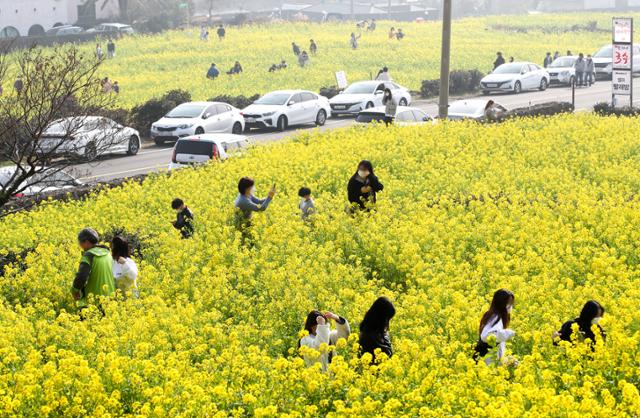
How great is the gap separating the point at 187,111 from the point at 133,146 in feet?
9.42

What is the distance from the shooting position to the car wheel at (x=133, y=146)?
34469mm

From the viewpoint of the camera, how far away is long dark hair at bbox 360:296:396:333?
35.8 feet

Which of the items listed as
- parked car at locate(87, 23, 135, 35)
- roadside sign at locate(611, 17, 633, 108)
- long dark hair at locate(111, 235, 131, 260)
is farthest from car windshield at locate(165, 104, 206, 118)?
parked car at locate(87, 23, 135, 35)

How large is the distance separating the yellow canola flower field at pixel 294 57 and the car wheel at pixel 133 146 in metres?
10.1

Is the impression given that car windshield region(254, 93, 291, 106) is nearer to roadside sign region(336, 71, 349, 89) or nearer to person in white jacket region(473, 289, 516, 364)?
roadside sign region(336, 71, 349, 89)

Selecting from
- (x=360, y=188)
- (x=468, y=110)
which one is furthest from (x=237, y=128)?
(x=360, y=188)

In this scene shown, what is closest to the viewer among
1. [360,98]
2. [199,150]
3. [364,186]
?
[364,186]

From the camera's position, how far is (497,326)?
1119cm

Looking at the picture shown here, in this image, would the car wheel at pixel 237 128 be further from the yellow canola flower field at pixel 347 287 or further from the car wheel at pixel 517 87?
the car wheel at pixel 517 87

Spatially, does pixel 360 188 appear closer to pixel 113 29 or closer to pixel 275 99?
pixel 275 99

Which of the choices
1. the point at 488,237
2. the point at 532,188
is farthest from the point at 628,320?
the point at 532,188

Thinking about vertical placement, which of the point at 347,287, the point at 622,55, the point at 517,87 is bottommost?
the point at 347,287

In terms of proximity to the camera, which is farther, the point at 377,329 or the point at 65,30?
the point at 65,30

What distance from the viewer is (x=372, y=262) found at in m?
16.7
